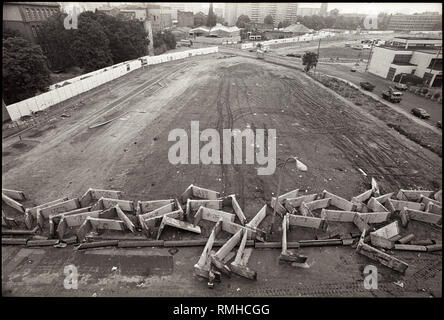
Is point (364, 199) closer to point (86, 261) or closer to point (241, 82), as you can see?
point (86, 261)

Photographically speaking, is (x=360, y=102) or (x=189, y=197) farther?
(x=360, y=102)

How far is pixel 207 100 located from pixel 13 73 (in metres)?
17.6

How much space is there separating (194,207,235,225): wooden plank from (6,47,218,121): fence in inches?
798

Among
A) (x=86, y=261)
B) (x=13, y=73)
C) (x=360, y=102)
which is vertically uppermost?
(x=13, y=73)

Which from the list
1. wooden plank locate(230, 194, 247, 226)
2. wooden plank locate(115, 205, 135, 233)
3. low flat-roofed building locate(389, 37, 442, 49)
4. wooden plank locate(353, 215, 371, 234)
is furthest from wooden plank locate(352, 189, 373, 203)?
low flat-roofed building locate(389, 37, 442, 49)

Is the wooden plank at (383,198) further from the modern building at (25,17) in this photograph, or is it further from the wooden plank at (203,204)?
the modern building at (25,17)

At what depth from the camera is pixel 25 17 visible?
35.6 m

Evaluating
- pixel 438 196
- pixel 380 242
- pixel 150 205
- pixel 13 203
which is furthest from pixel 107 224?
pixel 438 196

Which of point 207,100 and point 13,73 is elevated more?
point 13,73

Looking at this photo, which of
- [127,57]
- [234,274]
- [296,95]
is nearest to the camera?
[234,274]

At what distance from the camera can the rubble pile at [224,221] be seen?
11852 millimetres

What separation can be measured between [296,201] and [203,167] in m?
6.58
